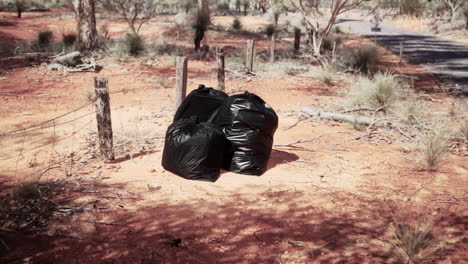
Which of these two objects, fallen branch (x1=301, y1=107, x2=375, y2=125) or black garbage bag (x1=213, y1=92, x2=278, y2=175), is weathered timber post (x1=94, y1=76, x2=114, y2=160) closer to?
black garbage bag (x1=213, y1=92, x2=278, y2=175)

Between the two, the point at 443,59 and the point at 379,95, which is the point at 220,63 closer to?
the point at 379,95

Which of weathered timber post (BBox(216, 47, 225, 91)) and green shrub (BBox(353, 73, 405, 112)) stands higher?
weathered timber post (BBox(216, 47, 225, 91))

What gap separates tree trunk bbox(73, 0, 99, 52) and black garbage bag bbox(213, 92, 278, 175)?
31.6 feet

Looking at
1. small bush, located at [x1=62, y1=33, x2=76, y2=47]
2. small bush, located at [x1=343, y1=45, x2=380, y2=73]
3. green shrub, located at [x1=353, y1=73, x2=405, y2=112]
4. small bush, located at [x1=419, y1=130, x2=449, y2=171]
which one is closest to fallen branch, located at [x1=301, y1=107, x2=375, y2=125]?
green shrub, located at [x1=353, y1=73, x2=405, y2=112]

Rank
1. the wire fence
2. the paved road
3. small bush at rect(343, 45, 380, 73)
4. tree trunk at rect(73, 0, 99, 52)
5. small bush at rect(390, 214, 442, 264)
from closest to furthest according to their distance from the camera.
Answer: small bush at rect(390, 214, 442, 264), the wire fence, the paved road, small bush at rect(343, 45, 380, 73), tree trunk at rect(73, 0, 99, 52)

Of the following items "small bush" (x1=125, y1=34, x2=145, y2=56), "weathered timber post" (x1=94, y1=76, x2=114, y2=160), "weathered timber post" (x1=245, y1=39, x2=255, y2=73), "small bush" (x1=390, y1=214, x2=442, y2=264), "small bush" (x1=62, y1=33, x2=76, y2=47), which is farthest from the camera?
"small bush" (x1=62, y1=33, x2=76, y2=47)

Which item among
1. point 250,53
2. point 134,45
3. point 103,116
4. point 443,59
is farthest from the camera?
point 443,59

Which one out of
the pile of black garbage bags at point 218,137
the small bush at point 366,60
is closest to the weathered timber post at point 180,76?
the pile of black garbage bags at point 218,137

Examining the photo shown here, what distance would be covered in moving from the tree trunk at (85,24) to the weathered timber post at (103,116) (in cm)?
884

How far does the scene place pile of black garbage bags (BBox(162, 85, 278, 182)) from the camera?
420 cm

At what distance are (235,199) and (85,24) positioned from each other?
10.7m

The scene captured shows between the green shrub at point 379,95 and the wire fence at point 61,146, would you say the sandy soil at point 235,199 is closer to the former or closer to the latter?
the wire fence at point 61,146

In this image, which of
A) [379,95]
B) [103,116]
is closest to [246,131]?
[103,116]

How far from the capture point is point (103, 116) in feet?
15.3
